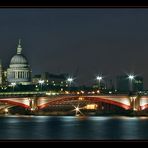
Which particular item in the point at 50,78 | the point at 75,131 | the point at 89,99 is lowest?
the point at 75,131

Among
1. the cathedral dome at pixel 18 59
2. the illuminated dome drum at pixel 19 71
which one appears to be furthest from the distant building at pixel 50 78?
the illuminated dome drum at pixel 19 71

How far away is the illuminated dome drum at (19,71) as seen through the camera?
139125mm

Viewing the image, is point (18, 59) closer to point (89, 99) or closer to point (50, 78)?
point (50, 78)

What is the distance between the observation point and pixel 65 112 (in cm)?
8706

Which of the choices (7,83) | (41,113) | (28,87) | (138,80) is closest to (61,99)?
(41,113)

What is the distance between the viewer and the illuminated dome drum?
456 ft

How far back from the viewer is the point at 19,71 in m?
140

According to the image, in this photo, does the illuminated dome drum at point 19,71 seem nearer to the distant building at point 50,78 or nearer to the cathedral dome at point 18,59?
the cathedral dome at point 18,59

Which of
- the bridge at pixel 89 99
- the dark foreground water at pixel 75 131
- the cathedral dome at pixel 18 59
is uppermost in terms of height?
the cathedral dome at pixel 18 59

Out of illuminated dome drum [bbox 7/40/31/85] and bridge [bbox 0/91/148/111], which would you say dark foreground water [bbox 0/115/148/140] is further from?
illuminated dome drum [bbox 7/40/31/85]

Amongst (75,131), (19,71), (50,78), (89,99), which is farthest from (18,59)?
(75,131)

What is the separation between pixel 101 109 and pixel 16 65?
5694cm
